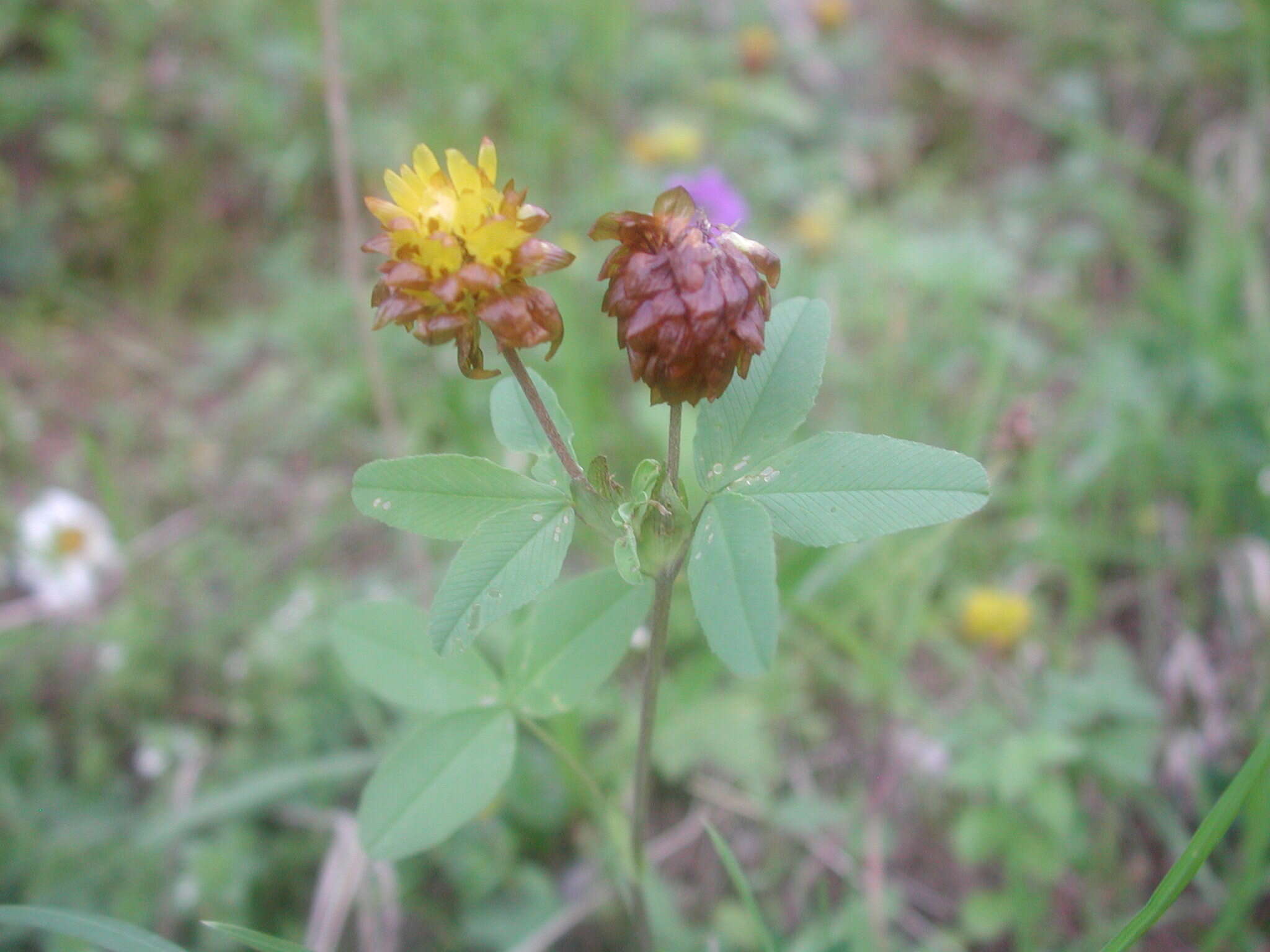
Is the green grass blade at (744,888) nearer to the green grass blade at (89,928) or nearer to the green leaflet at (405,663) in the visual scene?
the green leaflet at (405,663)

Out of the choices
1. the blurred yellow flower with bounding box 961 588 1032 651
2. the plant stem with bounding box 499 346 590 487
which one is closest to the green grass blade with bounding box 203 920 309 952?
the plant stem with bounding box 499 346 590 487

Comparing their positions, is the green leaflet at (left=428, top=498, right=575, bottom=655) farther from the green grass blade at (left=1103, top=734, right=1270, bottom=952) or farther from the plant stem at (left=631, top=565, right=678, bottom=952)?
the green grass blade at (left=1103, top=734, right=1270, bottom=952)

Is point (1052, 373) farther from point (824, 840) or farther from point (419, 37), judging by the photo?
point (419, 37)

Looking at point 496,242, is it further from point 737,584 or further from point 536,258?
point 737,584

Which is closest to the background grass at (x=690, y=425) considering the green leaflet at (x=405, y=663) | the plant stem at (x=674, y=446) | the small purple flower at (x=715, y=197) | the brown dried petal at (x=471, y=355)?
the small purple flower at (x=715, y=197)

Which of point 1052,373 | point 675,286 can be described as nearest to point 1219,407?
point 1052,373
